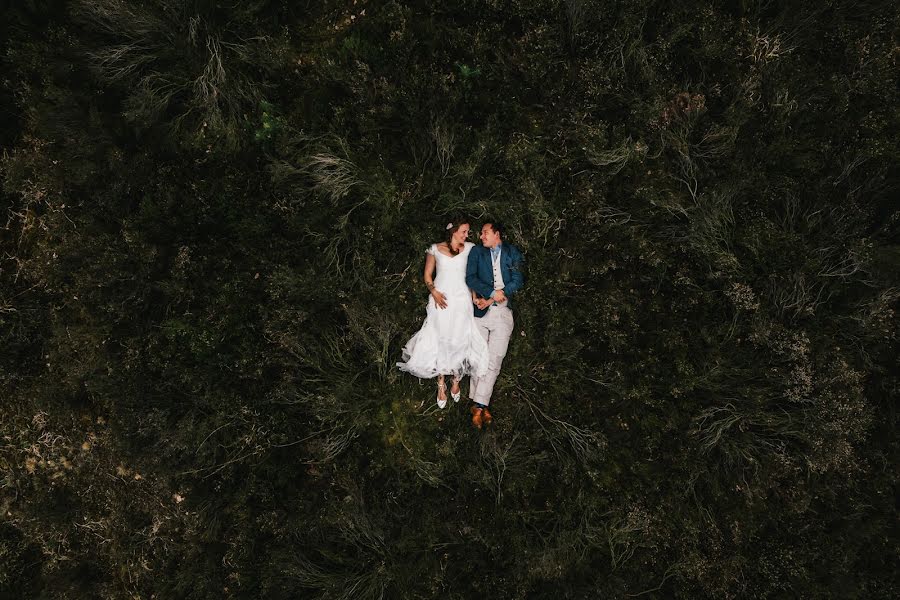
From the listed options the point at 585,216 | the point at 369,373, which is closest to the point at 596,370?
the point at 585,216

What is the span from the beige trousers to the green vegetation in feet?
0.94

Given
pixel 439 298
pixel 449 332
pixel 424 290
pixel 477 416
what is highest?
pixel 439 298

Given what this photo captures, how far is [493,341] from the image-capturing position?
188 inches

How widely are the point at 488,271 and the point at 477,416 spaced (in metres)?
1.72

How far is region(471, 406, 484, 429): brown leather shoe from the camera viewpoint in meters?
4.96

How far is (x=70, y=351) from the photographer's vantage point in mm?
4797

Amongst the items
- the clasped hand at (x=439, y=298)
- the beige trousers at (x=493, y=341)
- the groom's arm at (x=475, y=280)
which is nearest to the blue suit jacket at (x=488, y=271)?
the groom's arm at (x=475, y=280)

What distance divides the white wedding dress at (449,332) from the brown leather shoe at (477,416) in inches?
22.5

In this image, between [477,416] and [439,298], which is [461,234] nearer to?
[439,298]

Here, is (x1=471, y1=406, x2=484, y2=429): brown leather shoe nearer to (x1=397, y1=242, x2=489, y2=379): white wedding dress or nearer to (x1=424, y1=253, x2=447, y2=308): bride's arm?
(x1=397, y1=242, x2=489, y2=379): white wedding dress

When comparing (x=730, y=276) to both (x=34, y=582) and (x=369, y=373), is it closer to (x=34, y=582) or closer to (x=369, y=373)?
(x=369, y=373)

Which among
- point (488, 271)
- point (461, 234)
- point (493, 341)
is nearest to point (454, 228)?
point (461, 234)

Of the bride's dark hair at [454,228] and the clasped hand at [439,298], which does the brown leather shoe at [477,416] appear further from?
the bride's dark hair at [454,228]

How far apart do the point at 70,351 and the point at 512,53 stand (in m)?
5.98
